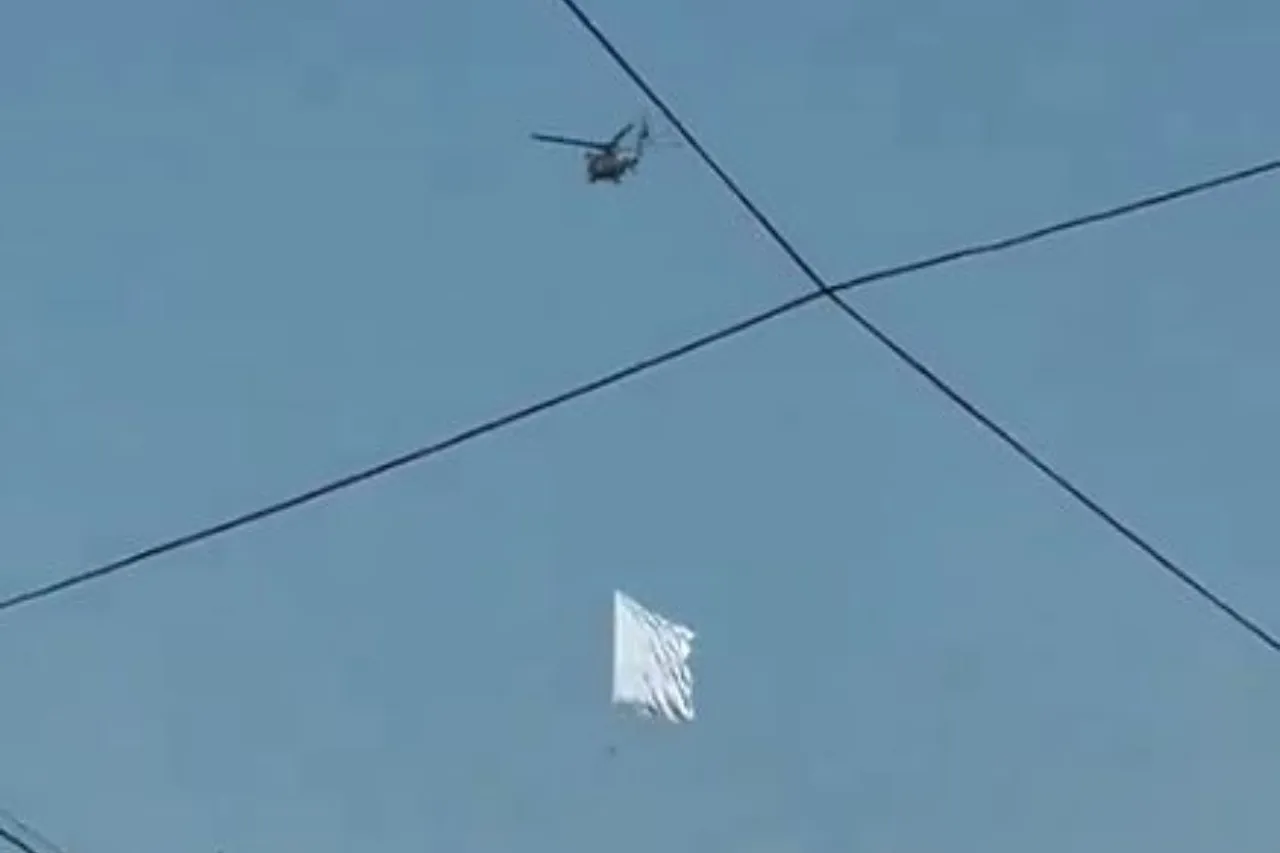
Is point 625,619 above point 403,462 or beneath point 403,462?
above

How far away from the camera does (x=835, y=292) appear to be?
14.9 m

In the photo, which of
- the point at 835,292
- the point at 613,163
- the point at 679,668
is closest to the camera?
the point at 835,292

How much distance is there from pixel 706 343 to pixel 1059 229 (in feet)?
4.53

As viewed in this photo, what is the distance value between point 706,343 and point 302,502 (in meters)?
1.86

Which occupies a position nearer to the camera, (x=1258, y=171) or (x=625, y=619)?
(x=1258, y=171)

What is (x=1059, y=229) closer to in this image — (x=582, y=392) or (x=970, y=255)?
(x=970, y=255)

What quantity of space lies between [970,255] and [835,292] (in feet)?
2.32

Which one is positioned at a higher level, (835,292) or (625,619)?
(625,619)

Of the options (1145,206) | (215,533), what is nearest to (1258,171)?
(1145,206)

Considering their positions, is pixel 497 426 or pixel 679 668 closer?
pixel 497 426

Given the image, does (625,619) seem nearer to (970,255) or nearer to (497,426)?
(497,426)

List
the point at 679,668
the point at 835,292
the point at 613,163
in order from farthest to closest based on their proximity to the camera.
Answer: the point at 679,668
the point at 613,163
the point at 835,292

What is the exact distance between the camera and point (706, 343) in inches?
619

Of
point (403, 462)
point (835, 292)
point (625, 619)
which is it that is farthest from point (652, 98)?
point (625, 619)
